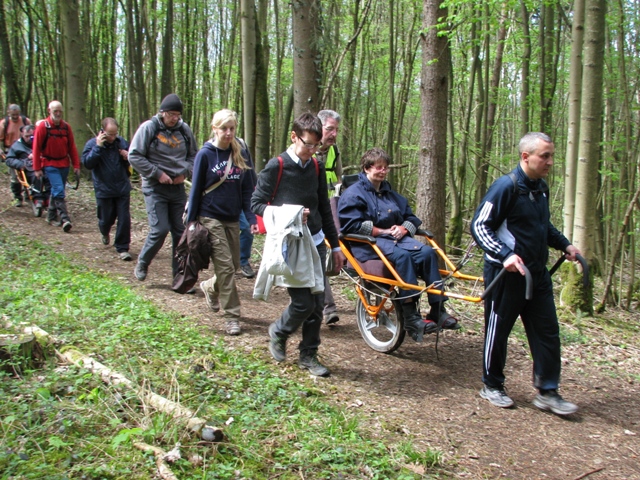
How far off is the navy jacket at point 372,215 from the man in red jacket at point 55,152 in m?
6.84

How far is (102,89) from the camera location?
22.0m

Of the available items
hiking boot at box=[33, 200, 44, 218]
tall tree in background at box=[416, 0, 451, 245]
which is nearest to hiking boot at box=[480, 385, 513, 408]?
tall tree in background at box=[416, 0, 451, 245]

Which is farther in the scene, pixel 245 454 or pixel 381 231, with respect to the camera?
pixel 381 231

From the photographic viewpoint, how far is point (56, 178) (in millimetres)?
10438

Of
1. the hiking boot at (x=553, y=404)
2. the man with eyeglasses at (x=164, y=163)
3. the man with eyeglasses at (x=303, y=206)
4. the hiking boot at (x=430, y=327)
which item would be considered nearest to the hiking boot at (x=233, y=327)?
the man with eyeglasses at (x=303, y=206)

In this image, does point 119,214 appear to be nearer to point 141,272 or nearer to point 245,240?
point 141,272

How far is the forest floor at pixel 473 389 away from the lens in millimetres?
3871

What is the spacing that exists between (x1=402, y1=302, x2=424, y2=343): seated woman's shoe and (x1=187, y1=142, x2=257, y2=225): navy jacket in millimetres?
2028

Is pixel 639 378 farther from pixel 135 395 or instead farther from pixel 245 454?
pixel 135 395

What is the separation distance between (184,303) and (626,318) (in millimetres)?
6840

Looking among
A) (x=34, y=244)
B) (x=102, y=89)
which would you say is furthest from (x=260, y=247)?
(x=102, y=89)

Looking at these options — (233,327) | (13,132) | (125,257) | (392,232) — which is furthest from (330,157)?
(13,132)

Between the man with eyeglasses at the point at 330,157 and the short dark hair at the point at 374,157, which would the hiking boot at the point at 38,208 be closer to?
the man with eyeglasses at the point at 330,157

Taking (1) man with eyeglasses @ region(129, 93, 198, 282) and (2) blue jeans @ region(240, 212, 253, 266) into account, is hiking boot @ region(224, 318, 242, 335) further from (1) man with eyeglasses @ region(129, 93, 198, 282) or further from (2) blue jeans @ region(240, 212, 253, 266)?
(2) blue jeans @ region(240, 212, 253, 266)
